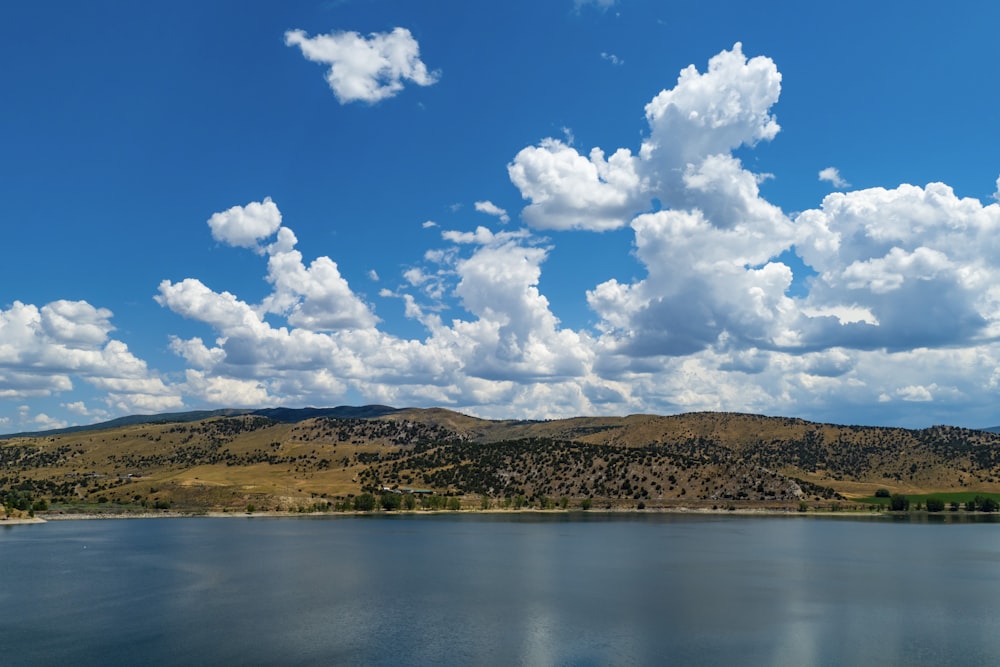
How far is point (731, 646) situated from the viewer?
58469mm

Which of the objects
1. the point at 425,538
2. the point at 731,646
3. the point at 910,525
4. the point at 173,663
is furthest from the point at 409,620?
the point at 910,525

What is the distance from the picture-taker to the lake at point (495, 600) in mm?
56344

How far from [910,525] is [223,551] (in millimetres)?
160969

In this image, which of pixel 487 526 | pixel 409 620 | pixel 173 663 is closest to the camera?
pixel 173 663

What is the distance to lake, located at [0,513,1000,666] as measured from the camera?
56.3 m

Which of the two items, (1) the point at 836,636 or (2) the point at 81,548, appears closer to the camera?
(1) the point at 836,636

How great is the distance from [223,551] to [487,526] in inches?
2697

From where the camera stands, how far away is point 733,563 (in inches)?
4289

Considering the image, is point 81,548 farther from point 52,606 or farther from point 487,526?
point 487,526

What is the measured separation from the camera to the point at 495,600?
78.2 metres

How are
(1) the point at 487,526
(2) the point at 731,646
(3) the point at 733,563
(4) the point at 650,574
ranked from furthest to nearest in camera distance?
1. (1) the point at 487,526
2. (3) the point at 733,563
3. (4) the point at 650,574
4. (2) the point at 731,646

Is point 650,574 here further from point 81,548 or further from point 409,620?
point 81,548

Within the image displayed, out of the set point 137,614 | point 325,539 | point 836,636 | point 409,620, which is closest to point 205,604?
point 137,614

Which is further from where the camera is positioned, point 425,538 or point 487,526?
point 487,526
